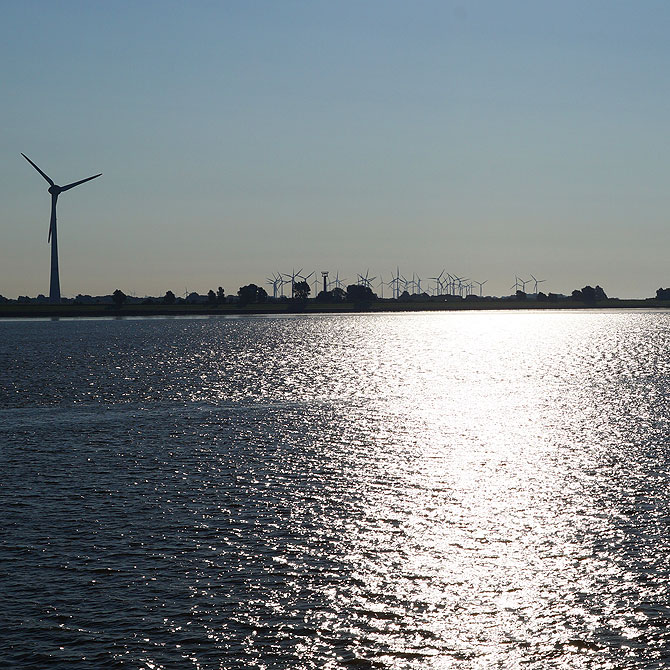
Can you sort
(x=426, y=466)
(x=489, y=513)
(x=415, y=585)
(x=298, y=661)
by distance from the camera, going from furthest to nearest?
(x=426, y=466)
(x=489, y=513)
(x=415, y=585)
(x=298, y=661)

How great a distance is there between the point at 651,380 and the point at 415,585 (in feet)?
341

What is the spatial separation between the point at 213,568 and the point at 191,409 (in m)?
55.1

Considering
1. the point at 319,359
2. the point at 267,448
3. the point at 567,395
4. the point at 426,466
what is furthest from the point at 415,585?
the point at 319,359

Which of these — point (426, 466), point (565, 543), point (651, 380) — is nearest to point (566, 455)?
point (426, 466)

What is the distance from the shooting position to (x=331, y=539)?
34.9 metres

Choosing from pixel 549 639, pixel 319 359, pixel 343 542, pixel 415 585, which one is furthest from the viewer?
pixel 319 359

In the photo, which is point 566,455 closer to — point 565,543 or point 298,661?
point 565,543

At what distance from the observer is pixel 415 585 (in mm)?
28984

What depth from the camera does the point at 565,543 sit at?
113ft

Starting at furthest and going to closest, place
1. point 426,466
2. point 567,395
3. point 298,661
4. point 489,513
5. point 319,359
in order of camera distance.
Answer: point 319,359 → point 567,395 → point 426,466 → point 489,513 → point 298,661

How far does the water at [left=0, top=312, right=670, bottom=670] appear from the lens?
78.1ft

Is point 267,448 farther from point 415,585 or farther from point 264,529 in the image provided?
point 415,585

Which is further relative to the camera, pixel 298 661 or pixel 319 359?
pixel 319 359

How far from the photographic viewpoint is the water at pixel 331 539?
23797 mm
